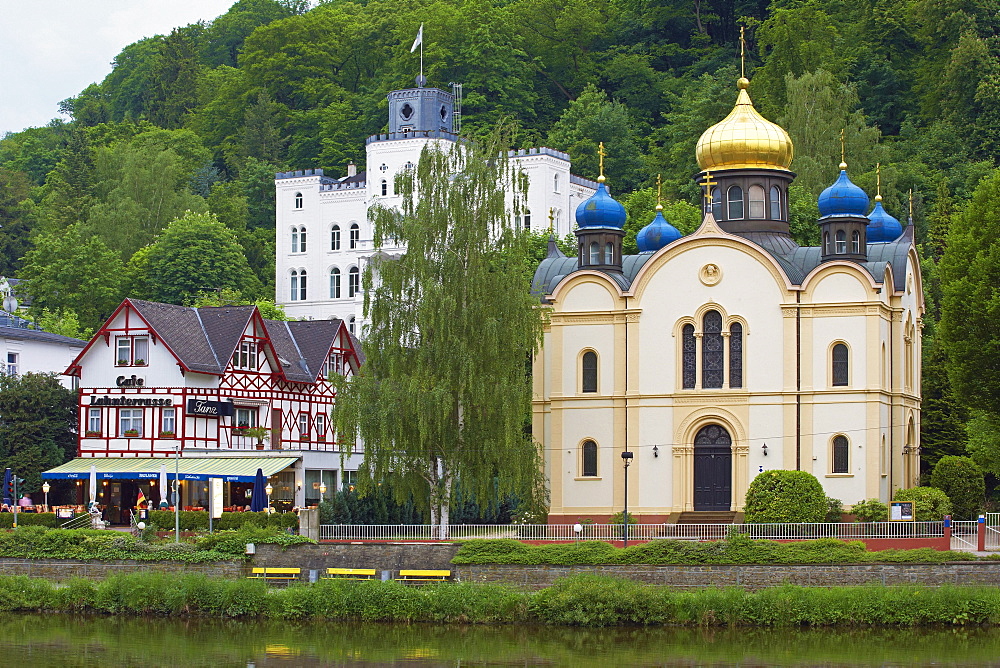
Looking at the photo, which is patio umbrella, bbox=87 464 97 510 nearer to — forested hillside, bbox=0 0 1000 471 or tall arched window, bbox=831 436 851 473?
tall arched window, bbox=831 436 851 473

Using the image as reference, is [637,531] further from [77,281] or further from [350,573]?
[77,281]

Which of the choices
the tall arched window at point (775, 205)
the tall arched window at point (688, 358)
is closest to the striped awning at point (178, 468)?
the tall arched window at point (688, 358)

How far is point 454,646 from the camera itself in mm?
43375

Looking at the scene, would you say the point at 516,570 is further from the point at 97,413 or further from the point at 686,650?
the point at 97,413

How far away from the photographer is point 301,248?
116625 mm

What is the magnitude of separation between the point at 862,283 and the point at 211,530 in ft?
71.1

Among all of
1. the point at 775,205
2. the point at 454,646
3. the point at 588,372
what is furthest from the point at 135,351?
the point at 454,646

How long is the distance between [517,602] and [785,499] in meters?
10.6

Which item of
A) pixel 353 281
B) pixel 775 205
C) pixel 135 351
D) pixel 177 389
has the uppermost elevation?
pixel 353 281

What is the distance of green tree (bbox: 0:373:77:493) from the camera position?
67.4 metres

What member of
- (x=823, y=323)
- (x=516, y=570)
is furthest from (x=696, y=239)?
(x=516, y=570)

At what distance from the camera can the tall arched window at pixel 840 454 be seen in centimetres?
5775

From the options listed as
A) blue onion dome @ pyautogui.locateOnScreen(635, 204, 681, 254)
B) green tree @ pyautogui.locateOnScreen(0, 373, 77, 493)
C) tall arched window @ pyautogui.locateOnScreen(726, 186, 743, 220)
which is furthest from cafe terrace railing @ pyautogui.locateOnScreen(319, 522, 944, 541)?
green tree @ pyautogui.locateOnScreen(0, 373, 77, 493)

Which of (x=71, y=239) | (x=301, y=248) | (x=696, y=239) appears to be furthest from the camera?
(x=301, y=248)
